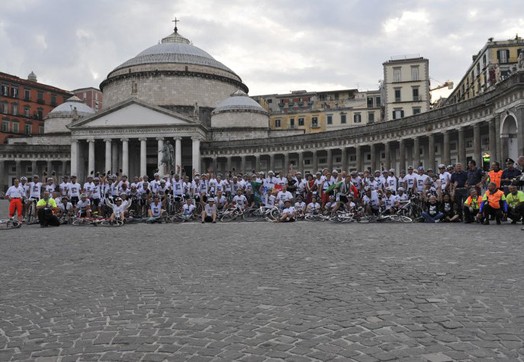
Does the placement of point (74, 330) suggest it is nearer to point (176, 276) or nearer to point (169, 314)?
point (169, 314)

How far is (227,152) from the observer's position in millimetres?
71438

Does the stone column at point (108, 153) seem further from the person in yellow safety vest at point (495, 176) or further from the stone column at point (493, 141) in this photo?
the person in yellow safety vest at point (495, 176)

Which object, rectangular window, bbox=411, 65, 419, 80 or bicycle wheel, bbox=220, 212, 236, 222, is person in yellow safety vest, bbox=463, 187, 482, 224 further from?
rectangular window, bbox=411, 65, 419, 80

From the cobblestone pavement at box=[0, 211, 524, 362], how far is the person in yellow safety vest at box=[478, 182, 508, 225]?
5.14 metres

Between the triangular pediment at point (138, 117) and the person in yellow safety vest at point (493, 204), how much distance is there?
5316 cm

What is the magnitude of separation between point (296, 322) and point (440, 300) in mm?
2209

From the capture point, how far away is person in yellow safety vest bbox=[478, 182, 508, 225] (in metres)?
17.5

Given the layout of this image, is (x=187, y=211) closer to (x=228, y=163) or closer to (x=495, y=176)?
(x=495, y=176)

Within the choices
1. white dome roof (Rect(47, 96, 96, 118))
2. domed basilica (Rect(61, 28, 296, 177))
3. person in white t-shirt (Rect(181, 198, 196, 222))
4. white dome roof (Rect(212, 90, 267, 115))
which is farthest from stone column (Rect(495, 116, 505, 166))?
white dome roof (Rect(47, 96, 96, 118))

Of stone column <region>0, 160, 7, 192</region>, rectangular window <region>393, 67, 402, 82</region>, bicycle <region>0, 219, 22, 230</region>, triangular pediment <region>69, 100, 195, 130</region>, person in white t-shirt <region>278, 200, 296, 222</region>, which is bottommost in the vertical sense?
bicycle <region>0, 219, 22, 230</region>

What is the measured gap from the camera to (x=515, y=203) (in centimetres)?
1720

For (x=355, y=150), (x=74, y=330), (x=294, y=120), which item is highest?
(x=294, y=120)

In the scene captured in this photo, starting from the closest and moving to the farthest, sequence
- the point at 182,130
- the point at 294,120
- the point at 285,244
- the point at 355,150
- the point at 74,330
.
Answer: the point at 74,330
the point at 285,244
the point at 355,150
the point at 182,130
the point at 294,120

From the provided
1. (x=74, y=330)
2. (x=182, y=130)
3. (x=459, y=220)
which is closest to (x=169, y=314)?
(x=74, y=330)
